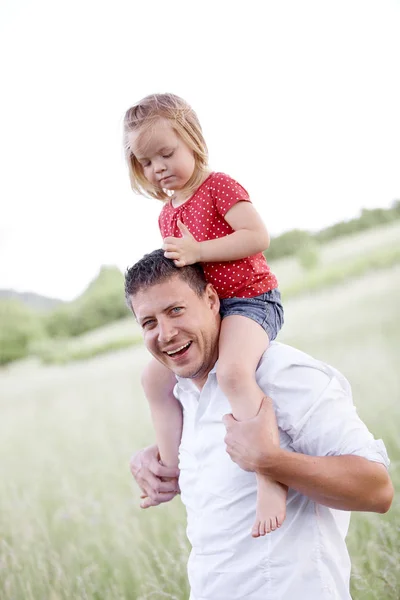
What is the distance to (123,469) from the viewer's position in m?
4.42

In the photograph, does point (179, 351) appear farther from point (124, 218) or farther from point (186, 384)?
point (124, 218)

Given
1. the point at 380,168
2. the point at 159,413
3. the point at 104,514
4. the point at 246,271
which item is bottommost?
the point at 104,514

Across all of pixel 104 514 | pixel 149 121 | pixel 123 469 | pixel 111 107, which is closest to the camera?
pixel 149 121

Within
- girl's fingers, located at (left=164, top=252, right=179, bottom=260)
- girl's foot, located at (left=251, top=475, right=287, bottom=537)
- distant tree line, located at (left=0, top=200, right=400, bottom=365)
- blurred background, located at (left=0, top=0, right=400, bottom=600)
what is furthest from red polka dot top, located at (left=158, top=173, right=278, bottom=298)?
distant tree line, located at (left=0, top=200, right=400, bottom=365)

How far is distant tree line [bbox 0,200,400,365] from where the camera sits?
5.68 m

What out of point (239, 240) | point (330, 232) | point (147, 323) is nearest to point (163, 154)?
point (239, 240)

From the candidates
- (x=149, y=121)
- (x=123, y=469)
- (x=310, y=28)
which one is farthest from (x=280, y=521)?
(x=310, y=28)

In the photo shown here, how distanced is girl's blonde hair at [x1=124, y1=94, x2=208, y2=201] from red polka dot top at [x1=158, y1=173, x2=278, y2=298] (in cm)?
5

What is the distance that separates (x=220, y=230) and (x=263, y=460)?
21.7 inches

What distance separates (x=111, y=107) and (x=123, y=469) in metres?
2.25

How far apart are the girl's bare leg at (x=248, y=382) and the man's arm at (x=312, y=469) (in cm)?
3

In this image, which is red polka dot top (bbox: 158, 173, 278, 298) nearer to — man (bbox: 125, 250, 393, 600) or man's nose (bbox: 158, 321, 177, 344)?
man (bbox: 125, 250, 393, 600)

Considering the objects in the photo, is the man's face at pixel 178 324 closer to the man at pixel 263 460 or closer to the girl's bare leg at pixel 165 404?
the man at pixel 263 460

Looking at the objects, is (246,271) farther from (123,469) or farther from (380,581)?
(123,469)
